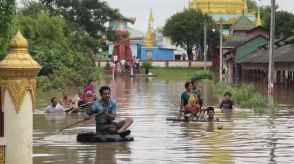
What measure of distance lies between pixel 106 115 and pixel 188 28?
8080 centimetres

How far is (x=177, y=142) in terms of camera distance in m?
17.0

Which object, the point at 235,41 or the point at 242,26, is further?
the point at 242,26

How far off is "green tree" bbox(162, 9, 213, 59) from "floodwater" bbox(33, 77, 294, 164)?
233 ft

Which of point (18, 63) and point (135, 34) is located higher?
point (135, 34)

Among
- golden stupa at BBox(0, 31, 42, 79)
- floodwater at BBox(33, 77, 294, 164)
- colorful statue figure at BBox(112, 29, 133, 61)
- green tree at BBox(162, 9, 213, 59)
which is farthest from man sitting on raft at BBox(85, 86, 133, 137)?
colorful statue figure at BBox(112, 29, 133, 61)

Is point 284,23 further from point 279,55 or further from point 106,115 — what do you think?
point 106,115

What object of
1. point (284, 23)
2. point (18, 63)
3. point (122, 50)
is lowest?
point (18, 63)

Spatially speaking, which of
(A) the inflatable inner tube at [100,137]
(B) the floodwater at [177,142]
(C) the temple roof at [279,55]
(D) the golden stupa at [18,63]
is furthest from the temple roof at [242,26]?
(D) the golden stupa at [18,63]

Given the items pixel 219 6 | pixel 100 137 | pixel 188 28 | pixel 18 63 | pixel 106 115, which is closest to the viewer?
pixel 18 63

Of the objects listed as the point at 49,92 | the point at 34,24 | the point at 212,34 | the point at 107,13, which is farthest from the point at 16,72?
the point at 212,34

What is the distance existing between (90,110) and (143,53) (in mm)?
92297

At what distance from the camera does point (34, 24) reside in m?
Answer: 55.6

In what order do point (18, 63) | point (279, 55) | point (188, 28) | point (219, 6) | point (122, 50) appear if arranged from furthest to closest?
point (219, 6) → point (122, 50) → point (188, 28) → point (279, 55) → point (18, 63)

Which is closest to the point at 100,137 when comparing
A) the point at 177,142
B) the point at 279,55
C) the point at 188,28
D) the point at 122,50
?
the point at 177,142
